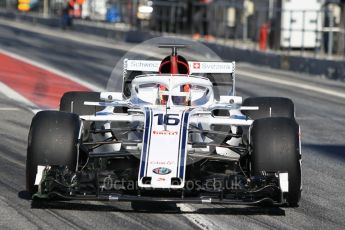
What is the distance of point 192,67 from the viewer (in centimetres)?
1342

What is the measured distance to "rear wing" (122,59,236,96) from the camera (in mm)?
13336

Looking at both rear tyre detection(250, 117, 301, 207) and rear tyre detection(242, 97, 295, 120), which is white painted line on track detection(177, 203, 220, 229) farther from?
rear tyre detection(242, 97, 295, 120)

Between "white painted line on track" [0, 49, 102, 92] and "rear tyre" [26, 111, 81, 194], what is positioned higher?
"rear tyre" [26, 111, 81, 194]

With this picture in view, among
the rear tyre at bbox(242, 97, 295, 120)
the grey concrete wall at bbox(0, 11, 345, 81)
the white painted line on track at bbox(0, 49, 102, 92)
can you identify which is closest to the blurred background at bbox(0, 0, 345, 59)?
the grey concrete wall at bbox(0, 11, 345, 81)

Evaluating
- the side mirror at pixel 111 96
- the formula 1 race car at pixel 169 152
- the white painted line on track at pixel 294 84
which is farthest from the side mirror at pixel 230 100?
the white painted line on track at pixel 294 84

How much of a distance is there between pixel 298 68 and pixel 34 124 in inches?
908

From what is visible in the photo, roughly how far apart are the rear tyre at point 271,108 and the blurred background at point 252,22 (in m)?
14.4

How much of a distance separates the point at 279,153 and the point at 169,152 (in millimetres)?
1074

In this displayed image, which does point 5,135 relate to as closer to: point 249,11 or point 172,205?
point 172,205

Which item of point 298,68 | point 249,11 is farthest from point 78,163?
point 249,11

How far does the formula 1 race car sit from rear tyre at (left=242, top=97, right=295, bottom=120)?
0.39m

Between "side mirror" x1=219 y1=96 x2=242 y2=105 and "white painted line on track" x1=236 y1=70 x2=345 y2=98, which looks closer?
"side mirror" x1=219 y1=96 x2=242 y2=105

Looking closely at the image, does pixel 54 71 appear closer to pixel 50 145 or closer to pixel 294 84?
pixel 294 84

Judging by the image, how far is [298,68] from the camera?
3306 cm
